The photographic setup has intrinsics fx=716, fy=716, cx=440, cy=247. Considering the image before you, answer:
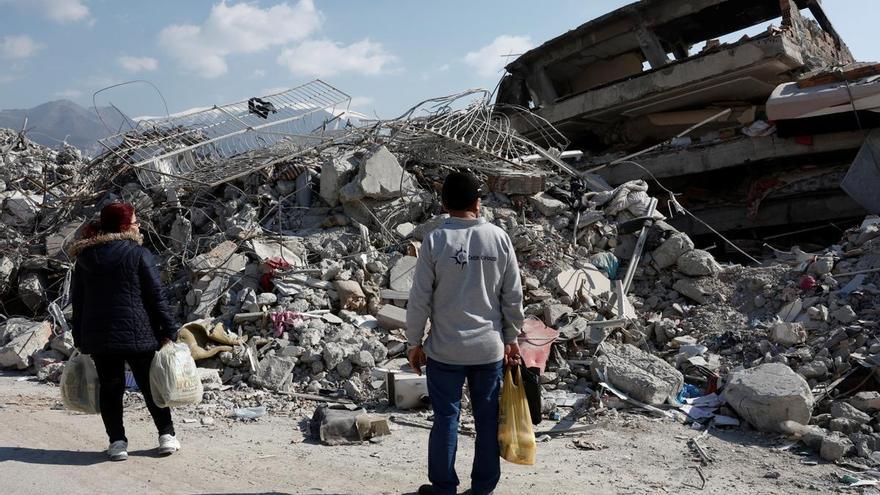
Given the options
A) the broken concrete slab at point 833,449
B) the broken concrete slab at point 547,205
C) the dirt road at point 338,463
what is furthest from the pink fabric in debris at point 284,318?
the broken concrete slab at point 833,449

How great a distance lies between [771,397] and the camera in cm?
453

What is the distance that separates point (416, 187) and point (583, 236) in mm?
1929

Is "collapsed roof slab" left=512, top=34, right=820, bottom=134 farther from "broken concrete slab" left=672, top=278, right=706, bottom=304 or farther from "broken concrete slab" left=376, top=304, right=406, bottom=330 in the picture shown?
"broken concrete slab" left=376, top=304, right=406, bottom=330

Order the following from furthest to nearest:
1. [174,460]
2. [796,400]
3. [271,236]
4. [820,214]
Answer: [820,214] → [271,236] → [796,400] → [174,460]

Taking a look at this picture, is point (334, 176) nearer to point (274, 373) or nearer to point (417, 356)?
point (274, 373)

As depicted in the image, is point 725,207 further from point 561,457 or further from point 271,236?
point 561,457

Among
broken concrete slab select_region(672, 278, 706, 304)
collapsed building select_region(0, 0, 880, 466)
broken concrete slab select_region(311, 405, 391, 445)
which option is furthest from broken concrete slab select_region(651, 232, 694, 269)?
broken concrete slab select_region(311, 405, 391, 445)

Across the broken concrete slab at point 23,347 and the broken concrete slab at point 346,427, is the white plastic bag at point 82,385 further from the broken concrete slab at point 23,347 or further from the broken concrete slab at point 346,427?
the broken concrete slab at point 23,347

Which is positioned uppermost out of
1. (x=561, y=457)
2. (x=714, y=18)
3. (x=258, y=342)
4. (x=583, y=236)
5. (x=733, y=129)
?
(x=714, y=18)

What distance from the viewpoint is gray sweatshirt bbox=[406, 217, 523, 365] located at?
3076 mm

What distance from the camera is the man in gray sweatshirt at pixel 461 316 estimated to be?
3084mm

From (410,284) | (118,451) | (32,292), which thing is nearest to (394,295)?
(410,284)

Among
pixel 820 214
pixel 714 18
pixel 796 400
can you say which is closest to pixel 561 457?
pixel 796 400

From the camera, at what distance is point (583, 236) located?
25.7 ft
